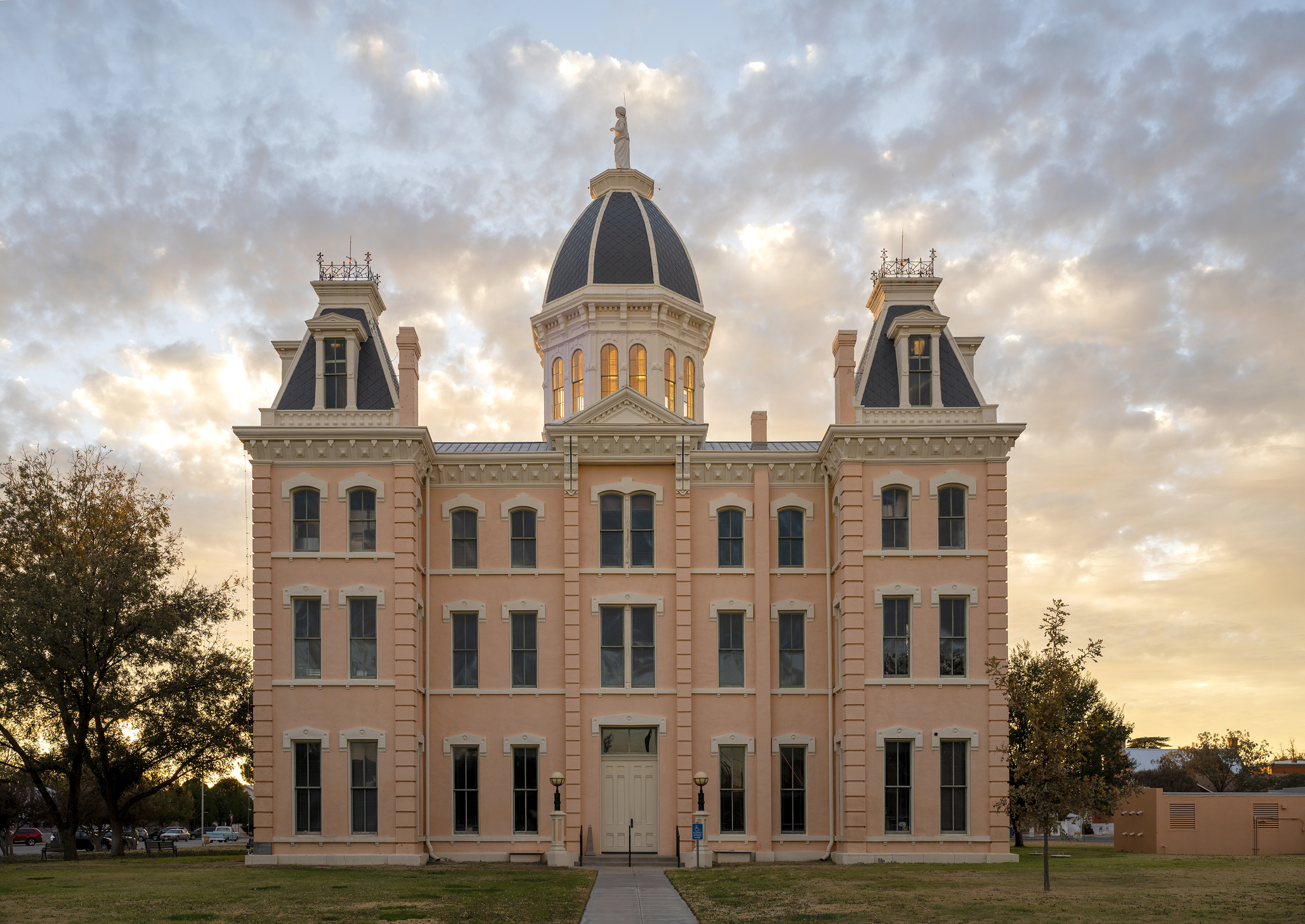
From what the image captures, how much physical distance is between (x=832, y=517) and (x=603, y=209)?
41.7 ft

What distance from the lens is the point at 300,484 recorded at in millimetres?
32719

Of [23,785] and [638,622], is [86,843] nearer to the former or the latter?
[23,785]

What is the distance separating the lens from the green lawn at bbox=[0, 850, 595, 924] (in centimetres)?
1992

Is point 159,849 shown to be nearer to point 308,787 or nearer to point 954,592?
point 308,787

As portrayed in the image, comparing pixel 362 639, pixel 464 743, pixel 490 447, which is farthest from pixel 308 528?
pixel 464 743

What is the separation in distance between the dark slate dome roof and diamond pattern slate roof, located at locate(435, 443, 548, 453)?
18.3 feet

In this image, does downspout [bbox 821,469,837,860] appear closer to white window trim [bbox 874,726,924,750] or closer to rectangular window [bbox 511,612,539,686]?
white window trim [bbox 874,726,924,750]

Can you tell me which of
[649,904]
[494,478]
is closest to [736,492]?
[494,478]

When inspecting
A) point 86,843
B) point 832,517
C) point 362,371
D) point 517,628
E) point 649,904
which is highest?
point 362,371

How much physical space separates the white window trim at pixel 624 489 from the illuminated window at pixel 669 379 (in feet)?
14.3

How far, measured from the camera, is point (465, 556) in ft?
112

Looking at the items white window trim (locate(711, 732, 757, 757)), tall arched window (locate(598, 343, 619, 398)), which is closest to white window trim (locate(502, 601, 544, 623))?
white window trim (locate(711, 732, 757, 757))

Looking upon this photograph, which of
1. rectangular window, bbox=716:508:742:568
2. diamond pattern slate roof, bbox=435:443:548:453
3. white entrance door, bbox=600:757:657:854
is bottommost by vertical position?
white entrance door, bbox=600:757:657:854

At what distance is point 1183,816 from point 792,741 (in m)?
17.7
